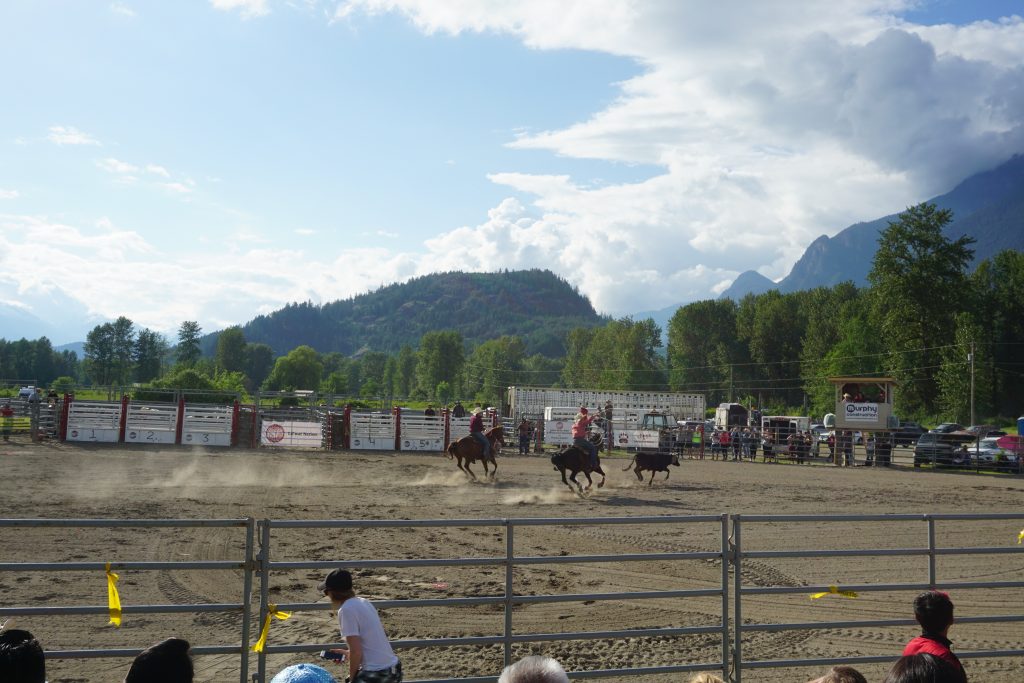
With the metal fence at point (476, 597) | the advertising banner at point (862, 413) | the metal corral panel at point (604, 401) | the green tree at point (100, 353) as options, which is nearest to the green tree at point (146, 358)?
the green tree at point (100, 353)

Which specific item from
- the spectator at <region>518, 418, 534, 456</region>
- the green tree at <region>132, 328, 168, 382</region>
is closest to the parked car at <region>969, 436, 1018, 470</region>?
the spectator at <region>518, 418, 534, 456</region>

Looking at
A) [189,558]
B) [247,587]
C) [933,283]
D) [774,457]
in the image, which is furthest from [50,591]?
[933,283]

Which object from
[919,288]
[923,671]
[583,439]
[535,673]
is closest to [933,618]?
[923,671]

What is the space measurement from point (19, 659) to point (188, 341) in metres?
190

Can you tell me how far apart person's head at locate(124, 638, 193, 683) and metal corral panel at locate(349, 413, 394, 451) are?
32566 mm

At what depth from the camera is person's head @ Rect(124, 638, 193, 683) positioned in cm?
306

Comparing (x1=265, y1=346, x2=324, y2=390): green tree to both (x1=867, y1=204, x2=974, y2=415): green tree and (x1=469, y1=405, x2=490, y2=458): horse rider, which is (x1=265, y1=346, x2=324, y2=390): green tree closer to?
(x1=867, y1=204, x2=974, y2=415): green tree

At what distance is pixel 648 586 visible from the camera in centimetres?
1093

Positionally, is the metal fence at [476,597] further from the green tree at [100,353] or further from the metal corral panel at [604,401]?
the green tree at [100,353]

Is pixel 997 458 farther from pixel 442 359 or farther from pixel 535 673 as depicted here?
pixel 442 359

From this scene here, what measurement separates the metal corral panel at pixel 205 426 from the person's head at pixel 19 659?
105ft

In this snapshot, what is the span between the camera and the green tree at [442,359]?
6993 inches

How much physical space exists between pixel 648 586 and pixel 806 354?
108611 mm

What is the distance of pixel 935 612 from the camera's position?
16.3ft
